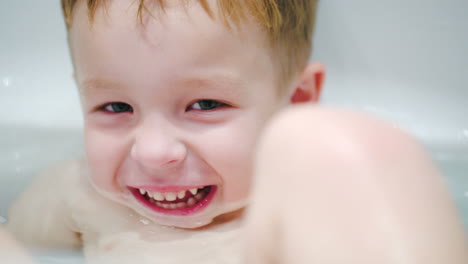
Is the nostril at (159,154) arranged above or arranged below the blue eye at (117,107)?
below

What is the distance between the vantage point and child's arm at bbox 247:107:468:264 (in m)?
0.34

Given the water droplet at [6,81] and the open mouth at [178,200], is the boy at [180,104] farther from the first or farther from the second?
the water droplet at [6,81]

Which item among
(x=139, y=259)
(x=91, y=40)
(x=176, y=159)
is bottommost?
(x=139, y=259)

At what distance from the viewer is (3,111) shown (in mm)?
1170

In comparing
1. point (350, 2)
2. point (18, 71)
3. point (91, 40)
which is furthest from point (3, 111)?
point (350, 2)

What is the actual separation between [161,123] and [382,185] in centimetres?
32

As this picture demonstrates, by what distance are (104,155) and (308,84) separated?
291 mm

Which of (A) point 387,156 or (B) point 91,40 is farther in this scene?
(B) point 91,40

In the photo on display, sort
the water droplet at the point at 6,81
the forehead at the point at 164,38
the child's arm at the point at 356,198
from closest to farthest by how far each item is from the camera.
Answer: the child's arm at the point at 356,198 < the forehead at the point at 164,38 < the water droplet at the point at 6,81

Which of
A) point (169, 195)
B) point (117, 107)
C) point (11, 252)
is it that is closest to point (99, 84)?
point (117, 107)

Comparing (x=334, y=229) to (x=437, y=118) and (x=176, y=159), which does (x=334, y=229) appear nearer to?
(x=176, y=159)

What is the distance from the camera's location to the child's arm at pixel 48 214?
0.80 m

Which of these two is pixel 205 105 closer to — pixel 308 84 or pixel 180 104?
pixel 180 104

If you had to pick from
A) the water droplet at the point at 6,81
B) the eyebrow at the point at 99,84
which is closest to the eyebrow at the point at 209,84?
the eyebrow at the point at 99,84
